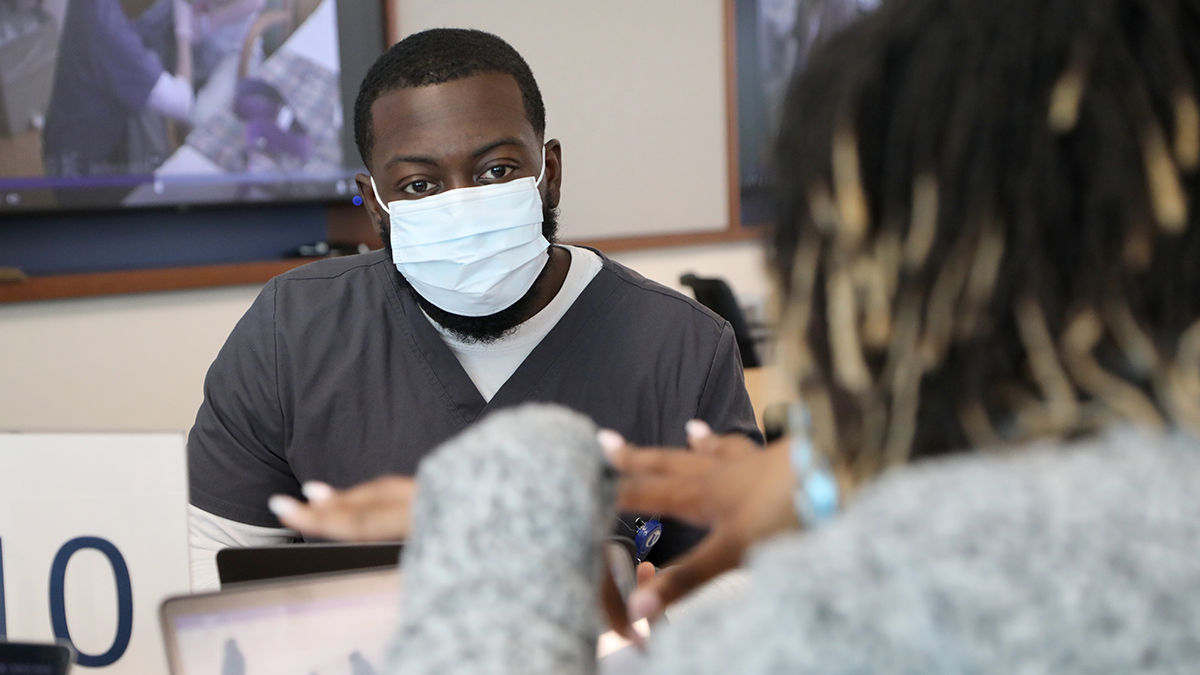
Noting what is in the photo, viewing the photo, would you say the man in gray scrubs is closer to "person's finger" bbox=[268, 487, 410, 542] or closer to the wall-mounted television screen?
"person's finger" bbox=[268, 487, 410, 542]

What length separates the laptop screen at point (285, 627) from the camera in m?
0.61

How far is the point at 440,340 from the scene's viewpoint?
1271mm

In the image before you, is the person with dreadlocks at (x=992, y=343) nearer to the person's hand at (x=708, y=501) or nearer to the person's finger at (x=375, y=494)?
the person's hand at (x=708, y=501)

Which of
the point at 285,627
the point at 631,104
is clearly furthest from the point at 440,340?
the point at 631,104

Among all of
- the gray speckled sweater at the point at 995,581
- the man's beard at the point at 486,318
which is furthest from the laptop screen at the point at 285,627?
the man's beard at the point at 486,318

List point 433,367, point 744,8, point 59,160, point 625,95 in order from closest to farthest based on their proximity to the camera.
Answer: point 433,367, point 59,160, point 625,95, point 744,8

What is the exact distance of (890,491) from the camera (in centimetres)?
36

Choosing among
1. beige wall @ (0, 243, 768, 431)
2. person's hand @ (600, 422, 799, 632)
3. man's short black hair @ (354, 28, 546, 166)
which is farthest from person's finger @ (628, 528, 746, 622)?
beige wall @ (0, 243, 768, 431)

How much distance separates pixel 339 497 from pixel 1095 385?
41 cm

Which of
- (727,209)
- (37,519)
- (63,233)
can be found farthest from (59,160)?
(727,209)

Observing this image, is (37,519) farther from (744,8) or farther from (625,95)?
(744,8)

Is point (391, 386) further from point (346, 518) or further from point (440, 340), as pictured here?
point (346, 518)

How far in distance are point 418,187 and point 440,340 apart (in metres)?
0.21

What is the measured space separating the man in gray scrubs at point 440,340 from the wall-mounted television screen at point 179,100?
100cm
